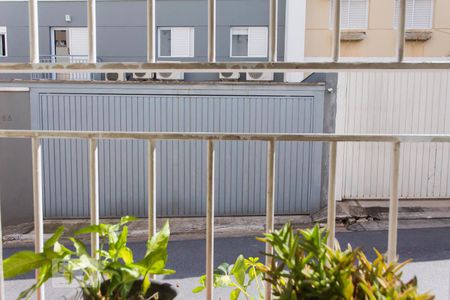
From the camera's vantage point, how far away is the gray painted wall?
31.3 ft

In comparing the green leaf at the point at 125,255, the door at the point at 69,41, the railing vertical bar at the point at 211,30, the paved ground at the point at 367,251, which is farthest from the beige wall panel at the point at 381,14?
the green leaf at the point at 125,255

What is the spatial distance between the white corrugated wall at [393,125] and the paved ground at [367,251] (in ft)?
4.81

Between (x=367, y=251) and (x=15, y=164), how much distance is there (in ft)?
19.0

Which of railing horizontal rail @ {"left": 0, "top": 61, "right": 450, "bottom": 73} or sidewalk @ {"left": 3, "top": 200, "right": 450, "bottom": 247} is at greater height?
railing horizontal rail @ {"left": 0, "top": 61, "right": 450, "bottom": 73}

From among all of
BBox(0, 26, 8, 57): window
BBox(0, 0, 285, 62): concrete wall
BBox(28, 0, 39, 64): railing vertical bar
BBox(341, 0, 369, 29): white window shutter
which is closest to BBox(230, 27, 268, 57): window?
BBox(0, 0, 285, 62): concrete wall

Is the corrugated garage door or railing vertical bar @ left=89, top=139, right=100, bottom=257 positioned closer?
railing vertical bar @ left=89, top=139, right=100, bottom=257

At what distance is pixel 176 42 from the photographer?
32.2ft

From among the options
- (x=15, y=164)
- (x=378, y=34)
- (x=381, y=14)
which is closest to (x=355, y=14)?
(x=381, y=14)

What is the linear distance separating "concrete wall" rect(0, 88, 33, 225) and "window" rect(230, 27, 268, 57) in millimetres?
5061

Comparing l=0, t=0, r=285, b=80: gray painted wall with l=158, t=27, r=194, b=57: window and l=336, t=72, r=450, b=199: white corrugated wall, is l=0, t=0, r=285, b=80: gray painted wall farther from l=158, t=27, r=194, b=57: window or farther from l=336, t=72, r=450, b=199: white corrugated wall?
l=336, t=72, r=450, b=199: white corrugated wall

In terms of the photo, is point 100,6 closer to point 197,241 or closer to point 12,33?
point 12,33

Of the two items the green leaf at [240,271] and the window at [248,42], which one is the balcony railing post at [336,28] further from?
the window at [248,42]

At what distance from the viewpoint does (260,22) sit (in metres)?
9.58

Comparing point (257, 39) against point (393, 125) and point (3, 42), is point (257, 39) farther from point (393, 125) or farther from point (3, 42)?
point (3, 42)
